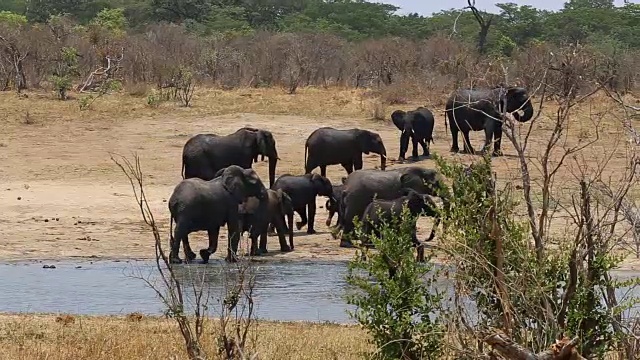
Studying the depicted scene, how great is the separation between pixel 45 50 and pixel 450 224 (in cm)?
2708

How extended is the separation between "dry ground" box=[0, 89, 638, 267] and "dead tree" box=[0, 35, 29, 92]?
5.95ft

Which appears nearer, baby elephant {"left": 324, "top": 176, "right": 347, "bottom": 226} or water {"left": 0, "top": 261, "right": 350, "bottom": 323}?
water {"left": 0, "top": 261, "right": 350, "bottom": 323}

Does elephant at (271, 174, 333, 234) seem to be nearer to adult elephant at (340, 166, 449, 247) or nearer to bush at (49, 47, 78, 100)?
adult elephant at (340, 166, 449, 247)

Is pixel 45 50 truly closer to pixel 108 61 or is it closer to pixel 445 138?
pixel 108 61

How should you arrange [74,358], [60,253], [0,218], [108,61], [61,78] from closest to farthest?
[74,358], [60,253], [0,218], [61,78], [108,61]

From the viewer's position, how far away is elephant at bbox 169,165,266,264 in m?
14.9

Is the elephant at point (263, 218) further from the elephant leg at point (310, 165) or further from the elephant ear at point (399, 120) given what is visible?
the elephant ear at point (399, 120)

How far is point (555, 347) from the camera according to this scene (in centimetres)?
544

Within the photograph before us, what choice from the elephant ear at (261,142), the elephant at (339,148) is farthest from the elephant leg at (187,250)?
the elephant at (339,148)

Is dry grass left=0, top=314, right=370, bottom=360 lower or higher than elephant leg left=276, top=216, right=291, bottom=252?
higher

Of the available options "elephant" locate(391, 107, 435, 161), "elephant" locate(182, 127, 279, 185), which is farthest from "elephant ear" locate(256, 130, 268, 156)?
"elephant" locate(391, 107, 435, 161)

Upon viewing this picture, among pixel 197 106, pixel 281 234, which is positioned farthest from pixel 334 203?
pixel 197 106

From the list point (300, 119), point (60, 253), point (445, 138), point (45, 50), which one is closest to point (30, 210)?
point (60, 253)

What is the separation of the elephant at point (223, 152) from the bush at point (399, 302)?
38.2 ft
